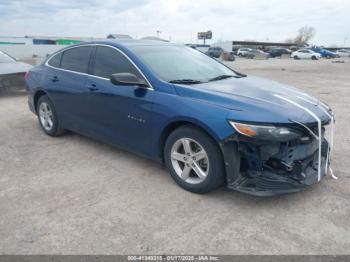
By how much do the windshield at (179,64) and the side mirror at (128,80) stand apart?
0.21m

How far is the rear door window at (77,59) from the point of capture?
15.7ft

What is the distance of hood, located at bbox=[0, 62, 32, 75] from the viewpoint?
29.6 feet

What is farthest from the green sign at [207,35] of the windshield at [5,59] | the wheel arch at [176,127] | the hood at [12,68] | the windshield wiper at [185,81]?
the wheel arch at [176,127]

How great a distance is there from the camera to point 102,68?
4.52 meters

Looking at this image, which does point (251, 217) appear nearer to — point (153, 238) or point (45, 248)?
point (153, 238)

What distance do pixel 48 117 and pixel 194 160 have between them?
10.3 feet

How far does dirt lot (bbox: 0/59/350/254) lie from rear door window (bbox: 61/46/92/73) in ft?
4.31

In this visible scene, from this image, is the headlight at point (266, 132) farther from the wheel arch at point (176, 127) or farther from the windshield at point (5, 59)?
the windshield at point (5, 59)

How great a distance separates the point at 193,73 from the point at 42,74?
109 inches

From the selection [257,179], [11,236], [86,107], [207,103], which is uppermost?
[207,103]

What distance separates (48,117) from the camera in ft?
18.4

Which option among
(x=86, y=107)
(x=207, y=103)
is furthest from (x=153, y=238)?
(x=86, y=107)

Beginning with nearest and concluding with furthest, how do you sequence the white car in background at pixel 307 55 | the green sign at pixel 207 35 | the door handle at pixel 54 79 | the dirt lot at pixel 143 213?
the dirt lot at pixel 143 213 → the door handle at pixel 54 79 → the white car in background at pixel 307 55 → the green sign at pixel 207 35

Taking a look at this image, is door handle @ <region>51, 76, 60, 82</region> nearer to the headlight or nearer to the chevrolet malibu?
the chevrolet malibu
